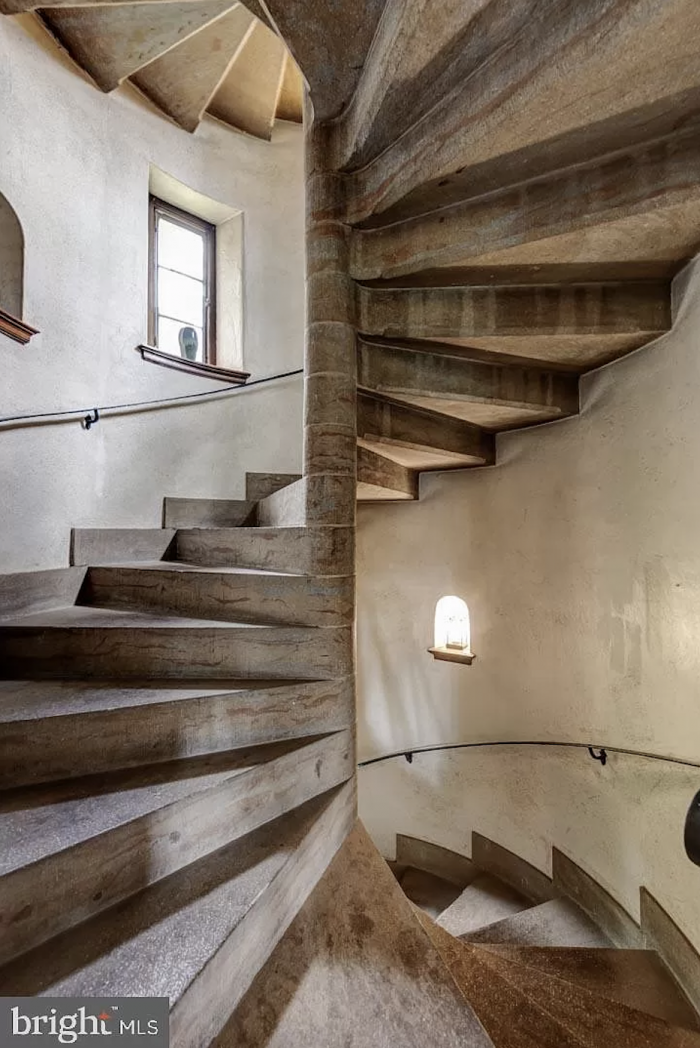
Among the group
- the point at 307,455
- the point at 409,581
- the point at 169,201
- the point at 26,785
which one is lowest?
the point at 26,785

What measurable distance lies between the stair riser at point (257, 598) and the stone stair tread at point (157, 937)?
26.0 inches

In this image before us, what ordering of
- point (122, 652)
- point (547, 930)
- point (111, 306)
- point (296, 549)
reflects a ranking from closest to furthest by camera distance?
1. point (122, 652)
2. point (296, 549)
3. point (547, 930)
4. point (111, 306)

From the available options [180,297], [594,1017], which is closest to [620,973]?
[594,1017]

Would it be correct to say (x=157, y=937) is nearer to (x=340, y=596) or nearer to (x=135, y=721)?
(x=135, y=721)

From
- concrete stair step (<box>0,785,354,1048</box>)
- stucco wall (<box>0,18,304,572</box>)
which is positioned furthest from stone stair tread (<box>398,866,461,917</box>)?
stucco wall (<box>0,18,304,572</box>)

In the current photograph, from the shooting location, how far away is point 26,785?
1.10 metres

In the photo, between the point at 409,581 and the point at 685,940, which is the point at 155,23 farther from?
the point at 685,940

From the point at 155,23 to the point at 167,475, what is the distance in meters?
2.17

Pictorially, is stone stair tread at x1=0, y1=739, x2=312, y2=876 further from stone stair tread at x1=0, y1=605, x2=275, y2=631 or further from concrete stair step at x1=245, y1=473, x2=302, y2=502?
concrete stair step at x1=245, y1=473, x2=302, y2=502

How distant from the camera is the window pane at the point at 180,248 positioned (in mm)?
2857

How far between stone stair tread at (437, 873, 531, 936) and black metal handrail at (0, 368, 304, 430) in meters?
3.18

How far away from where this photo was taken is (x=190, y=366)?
270cm

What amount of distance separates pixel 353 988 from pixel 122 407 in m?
2.44

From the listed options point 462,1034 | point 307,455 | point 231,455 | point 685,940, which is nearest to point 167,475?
point 231,455
